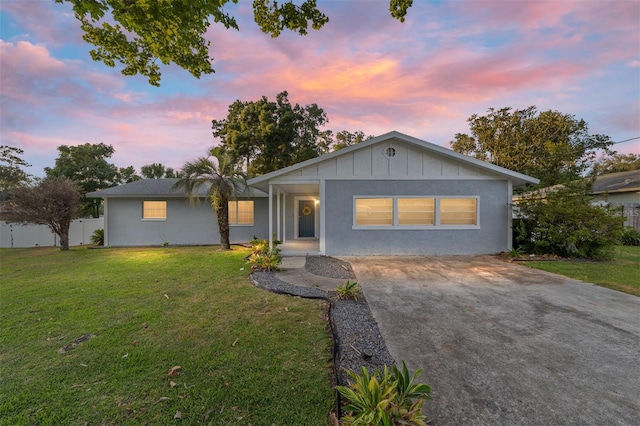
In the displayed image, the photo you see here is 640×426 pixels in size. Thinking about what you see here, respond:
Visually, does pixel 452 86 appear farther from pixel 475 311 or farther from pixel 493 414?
pixel 493 414

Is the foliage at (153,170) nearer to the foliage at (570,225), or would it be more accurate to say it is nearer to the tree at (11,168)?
the tree at (11,168)

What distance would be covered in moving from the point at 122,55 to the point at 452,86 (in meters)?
11.3

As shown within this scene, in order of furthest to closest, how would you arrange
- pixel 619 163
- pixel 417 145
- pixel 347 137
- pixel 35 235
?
pixel 619 163
pixel 347 137
pixel 35 235
pixel 417 145

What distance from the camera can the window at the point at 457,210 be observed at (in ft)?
31.5

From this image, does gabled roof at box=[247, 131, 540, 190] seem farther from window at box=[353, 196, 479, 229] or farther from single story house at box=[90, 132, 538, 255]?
window at box=[353, 196, 479, 229]

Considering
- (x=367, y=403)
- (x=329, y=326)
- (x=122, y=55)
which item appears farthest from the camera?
(x=122, y=55)

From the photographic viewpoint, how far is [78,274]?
22.1 ft

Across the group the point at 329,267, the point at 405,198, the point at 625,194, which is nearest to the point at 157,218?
the point at 329,267

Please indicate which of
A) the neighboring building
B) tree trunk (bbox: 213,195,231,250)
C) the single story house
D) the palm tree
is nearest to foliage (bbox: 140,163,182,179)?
the palm tree

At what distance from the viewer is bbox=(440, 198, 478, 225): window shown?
9594 millimetres

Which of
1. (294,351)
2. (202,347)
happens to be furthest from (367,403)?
(202,347)

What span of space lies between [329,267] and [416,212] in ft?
13.7

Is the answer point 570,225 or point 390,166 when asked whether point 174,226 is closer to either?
point 390,166

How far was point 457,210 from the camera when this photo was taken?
963 centimetres
